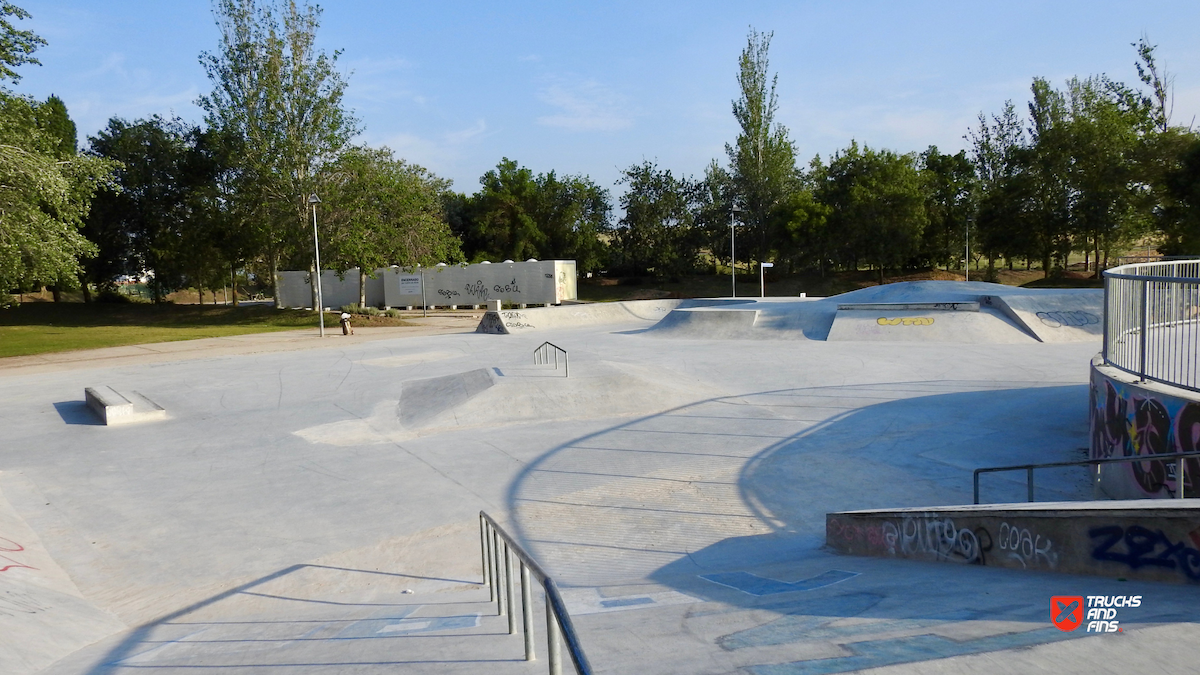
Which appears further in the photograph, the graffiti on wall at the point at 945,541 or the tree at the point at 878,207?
the tree at the point at 878,207

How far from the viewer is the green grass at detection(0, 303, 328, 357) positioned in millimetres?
30859

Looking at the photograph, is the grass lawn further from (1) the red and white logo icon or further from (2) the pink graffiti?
(1) the red and white logo icon

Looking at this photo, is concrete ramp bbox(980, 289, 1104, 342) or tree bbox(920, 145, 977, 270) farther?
tree bbox(920, 145, 977, 270)

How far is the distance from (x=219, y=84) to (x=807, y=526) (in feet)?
128

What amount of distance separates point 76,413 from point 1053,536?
17506 millimetres

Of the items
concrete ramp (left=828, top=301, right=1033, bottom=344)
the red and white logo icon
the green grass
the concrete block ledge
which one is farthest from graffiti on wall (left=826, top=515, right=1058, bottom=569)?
the green grass

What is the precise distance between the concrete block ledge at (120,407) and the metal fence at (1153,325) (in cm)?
1611

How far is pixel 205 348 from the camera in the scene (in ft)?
90.0

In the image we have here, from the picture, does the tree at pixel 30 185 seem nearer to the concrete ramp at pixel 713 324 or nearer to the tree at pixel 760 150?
the concrete ramp at pixel 713 324

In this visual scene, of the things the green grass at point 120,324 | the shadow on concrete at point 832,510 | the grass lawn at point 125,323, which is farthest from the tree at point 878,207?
the shadow on concrete at point 832,510

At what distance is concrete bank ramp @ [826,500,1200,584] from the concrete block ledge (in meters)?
13.6

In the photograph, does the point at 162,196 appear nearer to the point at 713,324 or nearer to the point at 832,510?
the point at 713,324

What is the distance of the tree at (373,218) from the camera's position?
1451 inches

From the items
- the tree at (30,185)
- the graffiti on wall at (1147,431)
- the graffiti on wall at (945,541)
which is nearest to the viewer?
the graffiti on wall at (945,541)
